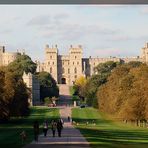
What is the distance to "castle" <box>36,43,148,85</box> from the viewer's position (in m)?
132

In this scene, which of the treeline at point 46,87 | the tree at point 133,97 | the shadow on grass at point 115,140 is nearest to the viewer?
the shadow on grass at point 115,140

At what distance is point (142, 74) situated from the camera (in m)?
41.9

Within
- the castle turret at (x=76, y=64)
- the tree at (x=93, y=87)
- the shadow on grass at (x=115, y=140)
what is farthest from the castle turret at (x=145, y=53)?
the shadow on grass at (x=115, y=140)

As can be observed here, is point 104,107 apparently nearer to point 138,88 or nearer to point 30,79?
point 138,88

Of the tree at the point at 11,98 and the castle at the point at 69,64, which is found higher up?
the castle at the point at 69,64

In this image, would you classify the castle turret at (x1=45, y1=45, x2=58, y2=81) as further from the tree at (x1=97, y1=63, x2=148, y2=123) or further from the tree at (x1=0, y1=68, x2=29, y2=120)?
the tree at (x1=0, y1=68, x2=29, y2=120)

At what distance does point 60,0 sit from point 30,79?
3071 inches

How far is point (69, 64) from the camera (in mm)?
134125

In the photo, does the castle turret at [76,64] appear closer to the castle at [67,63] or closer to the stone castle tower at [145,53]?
the castle at [67,63]

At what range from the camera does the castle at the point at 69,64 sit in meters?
132

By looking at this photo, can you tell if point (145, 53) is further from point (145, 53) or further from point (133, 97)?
point (133, 97)

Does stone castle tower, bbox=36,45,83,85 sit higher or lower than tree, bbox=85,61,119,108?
higher

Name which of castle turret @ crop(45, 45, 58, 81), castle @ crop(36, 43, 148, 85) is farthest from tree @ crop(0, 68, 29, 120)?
castle @ crop(36, 43, 148, 85)

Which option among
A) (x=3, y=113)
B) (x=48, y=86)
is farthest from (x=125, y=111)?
(x=48, y=86)
